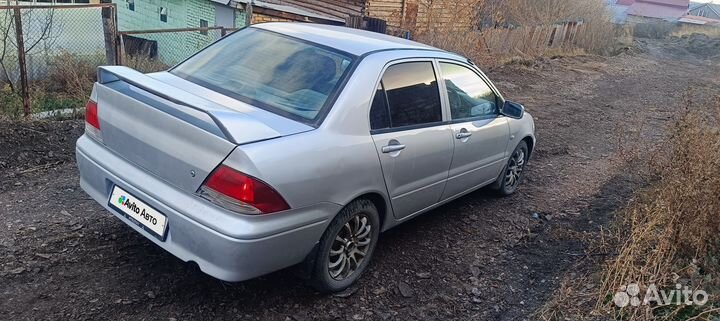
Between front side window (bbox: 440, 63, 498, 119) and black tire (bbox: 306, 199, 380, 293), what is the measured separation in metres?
1.21

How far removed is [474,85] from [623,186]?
9.29 ft

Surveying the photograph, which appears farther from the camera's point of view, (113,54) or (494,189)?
(113,54)

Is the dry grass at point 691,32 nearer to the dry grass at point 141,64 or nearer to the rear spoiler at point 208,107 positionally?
the dry grass at point 141,64

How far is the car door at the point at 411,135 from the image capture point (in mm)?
3602

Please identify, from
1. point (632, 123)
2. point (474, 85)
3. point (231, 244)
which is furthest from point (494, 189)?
point (632, 123)

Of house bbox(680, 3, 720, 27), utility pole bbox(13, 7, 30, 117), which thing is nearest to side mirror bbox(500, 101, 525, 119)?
utility pole bbox(13, 7, 30, 117)

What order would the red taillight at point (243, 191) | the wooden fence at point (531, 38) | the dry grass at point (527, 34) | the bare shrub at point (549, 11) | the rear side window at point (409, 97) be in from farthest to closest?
the bare shrub at point (549, 11)
the wooden fence at point (531, 38)
the dry grass at point (527, 34)
the rear side window at point (409, 97)
the red taillight at point (243, 191)

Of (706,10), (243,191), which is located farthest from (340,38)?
(706,10)

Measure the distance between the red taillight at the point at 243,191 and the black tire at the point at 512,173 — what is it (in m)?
3.18

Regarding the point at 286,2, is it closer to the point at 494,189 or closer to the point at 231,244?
the point at 494,189

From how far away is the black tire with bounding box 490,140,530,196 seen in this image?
18.0 ft

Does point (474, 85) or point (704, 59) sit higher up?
point (474, 85)

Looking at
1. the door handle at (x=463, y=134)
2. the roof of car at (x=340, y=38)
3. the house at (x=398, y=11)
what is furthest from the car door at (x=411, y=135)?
the house at (x=398, y=11)

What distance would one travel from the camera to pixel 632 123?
1059 centimetres
